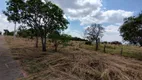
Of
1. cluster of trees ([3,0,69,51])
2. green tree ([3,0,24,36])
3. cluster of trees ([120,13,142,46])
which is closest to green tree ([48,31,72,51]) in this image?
cluster of trees ([3,0,69,51])

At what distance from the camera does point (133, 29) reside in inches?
682

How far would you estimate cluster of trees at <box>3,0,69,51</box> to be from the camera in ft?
45.8

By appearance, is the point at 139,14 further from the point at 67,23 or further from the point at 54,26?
the point at 54,26

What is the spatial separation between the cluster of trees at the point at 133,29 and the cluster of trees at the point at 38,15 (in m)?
7.24

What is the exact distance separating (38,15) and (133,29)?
9.81 metres

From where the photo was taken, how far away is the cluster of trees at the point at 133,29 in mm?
16877

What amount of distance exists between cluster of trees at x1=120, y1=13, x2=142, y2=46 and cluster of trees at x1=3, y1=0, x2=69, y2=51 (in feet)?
23.7

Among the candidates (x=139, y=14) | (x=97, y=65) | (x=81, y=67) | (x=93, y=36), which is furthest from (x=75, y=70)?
(x=93, y=36)

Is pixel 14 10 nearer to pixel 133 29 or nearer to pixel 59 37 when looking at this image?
pixel 59 37

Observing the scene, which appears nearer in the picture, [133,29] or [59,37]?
[59,37]

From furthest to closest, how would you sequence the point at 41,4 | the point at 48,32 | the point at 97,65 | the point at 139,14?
the point at 139,14
the point at 48,32
the point at 41,4
the point at 97,65

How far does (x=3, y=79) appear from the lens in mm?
5836

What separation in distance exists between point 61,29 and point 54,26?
689 mm

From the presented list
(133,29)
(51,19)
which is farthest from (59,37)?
(133,29)
